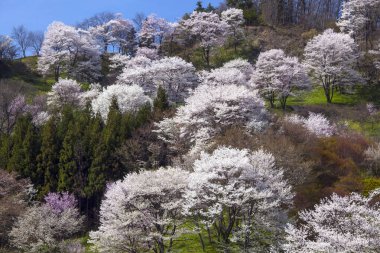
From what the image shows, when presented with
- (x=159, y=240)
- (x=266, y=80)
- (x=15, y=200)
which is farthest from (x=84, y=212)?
(x=266, y=80)

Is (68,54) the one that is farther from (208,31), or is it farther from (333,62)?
(333,62)

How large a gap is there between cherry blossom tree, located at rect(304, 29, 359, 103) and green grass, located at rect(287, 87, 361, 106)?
866 millimetres

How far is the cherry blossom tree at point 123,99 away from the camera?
4647cm

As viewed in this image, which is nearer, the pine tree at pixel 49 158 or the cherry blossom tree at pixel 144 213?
the cherry blossom tree at pixel 144 213

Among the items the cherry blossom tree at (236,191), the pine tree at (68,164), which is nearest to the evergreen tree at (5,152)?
the pine tree at (68,164)

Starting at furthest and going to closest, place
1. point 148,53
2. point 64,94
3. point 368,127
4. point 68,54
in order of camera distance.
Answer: point 148,53, point 68,54, point 64,94, point 368,127

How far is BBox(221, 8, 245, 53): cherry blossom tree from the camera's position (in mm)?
73375

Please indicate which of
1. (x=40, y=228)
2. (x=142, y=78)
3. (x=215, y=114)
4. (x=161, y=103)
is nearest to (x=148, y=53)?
(x=142, y=78)

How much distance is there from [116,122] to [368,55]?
3838cm

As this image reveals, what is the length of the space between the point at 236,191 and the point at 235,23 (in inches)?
2169

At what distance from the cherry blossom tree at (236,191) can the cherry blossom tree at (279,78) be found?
28.6 m

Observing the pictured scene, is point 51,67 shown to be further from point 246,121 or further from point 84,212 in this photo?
point 246,121

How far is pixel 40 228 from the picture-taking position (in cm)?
2773

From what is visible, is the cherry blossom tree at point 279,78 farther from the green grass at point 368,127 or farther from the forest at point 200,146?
the green grass at point 368,127
